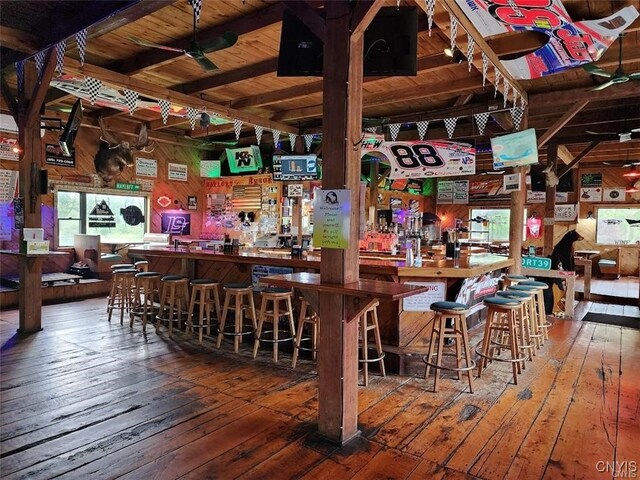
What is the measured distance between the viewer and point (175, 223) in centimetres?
1003

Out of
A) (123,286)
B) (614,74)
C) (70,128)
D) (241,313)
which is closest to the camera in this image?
(614,74)

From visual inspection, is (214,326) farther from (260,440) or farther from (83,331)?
(260,440)

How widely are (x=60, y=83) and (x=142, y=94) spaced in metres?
0.99

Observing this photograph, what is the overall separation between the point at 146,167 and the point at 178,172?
2.80 feet

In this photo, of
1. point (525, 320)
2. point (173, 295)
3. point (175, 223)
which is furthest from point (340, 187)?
point (175, 223)

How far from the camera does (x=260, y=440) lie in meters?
2.76

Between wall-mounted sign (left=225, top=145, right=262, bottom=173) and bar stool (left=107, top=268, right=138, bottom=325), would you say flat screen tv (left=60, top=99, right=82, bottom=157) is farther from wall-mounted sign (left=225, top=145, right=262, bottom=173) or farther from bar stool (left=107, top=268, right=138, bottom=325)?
wall-mounted sign (left=225, top=145, right=262, bottom=173)

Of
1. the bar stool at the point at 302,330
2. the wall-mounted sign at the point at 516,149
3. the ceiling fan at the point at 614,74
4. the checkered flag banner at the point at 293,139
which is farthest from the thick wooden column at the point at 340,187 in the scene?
the checkered flag banner at the point at 293,139

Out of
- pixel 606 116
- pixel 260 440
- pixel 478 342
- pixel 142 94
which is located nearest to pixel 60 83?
pixel 142 94

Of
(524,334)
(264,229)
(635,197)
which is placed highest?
(635,197)

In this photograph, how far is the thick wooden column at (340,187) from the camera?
2.76m

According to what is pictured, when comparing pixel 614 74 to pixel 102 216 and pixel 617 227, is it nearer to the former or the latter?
pixel 102 216

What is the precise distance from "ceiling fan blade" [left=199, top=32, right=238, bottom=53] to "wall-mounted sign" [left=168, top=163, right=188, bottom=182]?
21.5ft

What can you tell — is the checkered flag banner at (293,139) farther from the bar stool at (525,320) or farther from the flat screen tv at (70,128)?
the bar stool at (525,320)
